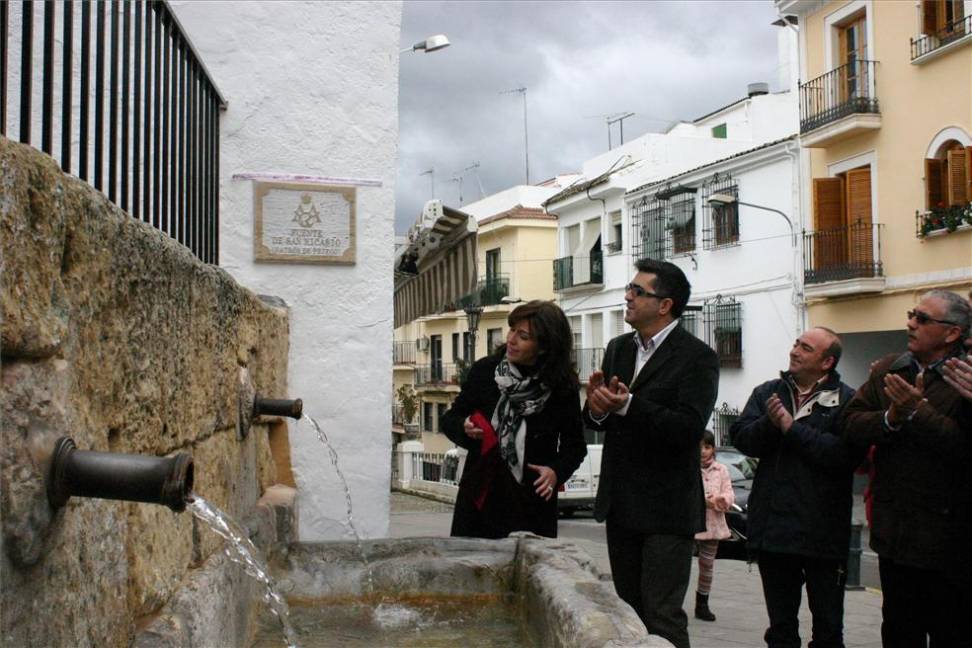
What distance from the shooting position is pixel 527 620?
11.4ft

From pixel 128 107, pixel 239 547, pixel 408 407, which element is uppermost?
pixel 128 107

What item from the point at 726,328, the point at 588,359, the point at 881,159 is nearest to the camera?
the point at 881,159

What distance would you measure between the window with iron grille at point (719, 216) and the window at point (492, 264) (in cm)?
1422

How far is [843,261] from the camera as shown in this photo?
66.2ft

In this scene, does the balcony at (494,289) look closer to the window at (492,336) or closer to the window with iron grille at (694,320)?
the window at (492,336)

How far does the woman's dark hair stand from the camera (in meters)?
4.43

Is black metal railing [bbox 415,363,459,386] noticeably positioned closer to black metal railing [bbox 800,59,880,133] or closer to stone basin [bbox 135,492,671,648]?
black metal railing [bbox 800,59,880,133]

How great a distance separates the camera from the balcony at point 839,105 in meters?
19.5

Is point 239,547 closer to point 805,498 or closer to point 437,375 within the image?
point 805,498

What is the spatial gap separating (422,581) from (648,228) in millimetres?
25113

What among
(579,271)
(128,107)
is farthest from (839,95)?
(128,107)

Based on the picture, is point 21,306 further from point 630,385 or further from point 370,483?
point 370,483

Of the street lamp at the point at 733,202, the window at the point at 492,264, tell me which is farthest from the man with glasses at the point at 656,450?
the window at the point at 492,264

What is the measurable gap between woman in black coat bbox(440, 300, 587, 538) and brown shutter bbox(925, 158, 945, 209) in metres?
15.5
